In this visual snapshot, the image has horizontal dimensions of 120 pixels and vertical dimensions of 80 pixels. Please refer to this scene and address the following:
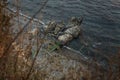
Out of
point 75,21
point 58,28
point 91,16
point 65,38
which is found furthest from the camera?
point 91,16

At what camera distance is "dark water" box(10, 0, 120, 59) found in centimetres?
903

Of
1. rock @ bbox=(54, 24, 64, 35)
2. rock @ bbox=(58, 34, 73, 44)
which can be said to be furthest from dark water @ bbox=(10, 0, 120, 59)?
rock @ bbox=(54, 24, 64, 35)

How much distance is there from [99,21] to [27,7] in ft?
8.77

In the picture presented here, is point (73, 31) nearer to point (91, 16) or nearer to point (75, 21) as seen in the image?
point (75, 21)

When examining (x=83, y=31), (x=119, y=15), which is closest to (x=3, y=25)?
(x=83, y=31)

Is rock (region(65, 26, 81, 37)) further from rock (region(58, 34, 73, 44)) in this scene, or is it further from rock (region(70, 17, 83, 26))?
rock (region(70, 17, 83, 26))

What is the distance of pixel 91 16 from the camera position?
35.9 ft

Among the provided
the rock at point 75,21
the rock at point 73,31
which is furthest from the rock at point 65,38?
the rock at point 75,21

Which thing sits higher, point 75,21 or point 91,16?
point 75,21

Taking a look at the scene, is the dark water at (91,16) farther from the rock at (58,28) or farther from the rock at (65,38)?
the rock at (58,28)

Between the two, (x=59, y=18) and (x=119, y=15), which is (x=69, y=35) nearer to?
(x=59, y=18)

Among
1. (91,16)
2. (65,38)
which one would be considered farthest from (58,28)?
(91,16)

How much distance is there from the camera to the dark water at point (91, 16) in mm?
9033

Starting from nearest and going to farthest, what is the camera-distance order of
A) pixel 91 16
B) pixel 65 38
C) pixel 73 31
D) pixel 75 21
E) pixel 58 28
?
pixel 65 38, pixel 73 31, pixel 58 28, pixel 75 21, pixel 91 16
